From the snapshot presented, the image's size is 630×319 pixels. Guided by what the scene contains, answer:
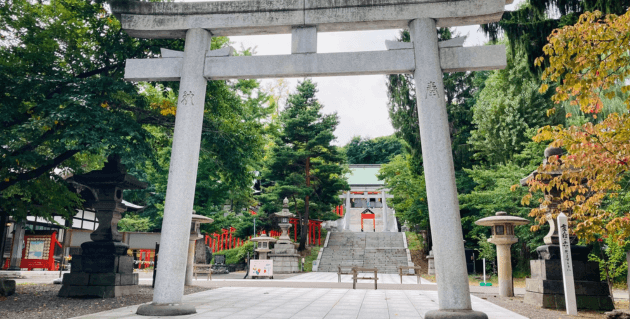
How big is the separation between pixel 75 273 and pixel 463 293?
316 inches

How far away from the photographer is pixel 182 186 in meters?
6.40

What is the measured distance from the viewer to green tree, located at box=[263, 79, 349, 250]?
79.5 ft

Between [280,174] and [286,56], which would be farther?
[280,174]

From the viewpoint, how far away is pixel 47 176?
360 inches

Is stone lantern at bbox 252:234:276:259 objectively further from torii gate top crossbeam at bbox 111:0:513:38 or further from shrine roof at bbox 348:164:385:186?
shrine roof at bbox 348:164:385:186

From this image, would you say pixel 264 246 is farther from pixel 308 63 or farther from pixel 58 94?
pixel 308 63

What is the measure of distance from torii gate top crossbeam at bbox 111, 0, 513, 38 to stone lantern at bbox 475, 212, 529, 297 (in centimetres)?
596

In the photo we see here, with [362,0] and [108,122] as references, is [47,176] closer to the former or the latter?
[108,122]

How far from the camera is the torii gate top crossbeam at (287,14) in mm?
6441

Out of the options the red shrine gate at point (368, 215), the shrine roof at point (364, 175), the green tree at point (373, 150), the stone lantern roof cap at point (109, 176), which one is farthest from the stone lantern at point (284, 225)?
the green tree at point (373, 150)

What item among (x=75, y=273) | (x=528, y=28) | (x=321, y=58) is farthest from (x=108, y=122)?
(x=528, y=28)

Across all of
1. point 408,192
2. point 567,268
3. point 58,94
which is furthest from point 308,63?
point 408,192

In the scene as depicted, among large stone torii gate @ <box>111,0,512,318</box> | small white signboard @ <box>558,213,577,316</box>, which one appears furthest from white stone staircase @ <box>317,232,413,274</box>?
large stone torii gate @ <box>111,0,512,318</box>

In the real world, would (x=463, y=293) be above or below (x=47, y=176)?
below
